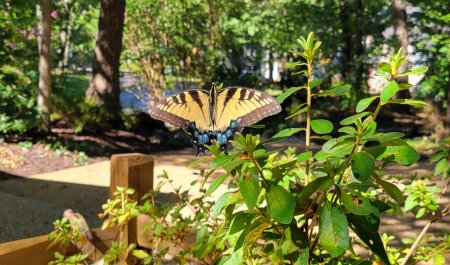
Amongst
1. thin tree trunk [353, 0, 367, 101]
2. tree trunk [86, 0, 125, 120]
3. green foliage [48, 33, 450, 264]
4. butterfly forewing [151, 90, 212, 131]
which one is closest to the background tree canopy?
thin tree trunk [353, 0, 367, 101]

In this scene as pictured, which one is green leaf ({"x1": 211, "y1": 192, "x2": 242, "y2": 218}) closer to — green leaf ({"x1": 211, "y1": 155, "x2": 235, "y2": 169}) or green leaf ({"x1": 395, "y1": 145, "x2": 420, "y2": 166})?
green leaf ({"x1": 211, "y1": 155, "x2": 235, "y2": 169})

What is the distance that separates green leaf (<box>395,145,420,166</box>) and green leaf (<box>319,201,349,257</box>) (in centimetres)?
16

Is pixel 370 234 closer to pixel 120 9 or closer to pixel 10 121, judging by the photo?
pixel 10 121

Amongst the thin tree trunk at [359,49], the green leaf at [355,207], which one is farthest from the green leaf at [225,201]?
the thin tree trunk at [359,49]

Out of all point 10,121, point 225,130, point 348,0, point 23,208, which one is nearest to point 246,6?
point 348,0

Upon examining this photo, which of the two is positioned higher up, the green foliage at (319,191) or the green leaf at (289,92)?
the green leaf at (289,92)

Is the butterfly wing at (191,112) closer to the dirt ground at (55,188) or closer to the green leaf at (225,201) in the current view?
the green leaf at (225,201)

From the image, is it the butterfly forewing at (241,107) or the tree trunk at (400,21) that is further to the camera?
the tree trunk at (400,21)

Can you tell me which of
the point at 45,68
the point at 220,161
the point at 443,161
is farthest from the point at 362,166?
the point at 45,68

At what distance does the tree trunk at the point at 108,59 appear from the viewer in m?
11.6

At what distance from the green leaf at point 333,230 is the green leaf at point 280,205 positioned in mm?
81

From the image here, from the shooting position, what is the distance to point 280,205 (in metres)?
1.05

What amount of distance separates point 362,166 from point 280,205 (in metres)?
0.18

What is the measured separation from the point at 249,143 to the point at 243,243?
218 millimetres
